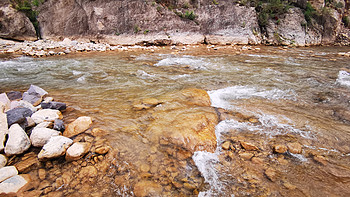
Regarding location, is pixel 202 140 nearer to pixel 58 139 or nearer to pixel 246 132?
pixel 246 132

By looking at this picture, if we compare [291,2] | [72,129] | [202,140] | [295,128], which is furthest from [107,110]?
[291,2]

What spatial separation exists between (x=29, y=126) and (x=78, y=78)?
126 inches

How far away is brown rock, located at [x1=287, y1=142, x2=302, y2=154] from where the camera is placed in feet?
6.79

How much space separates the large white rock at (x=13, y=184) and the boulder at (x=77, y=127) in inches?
28.6

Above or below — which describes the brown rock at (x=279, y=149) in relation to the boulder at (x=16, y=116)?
below

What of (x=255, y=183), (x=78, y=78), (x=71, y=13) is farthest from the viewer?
(x=71, y=13)

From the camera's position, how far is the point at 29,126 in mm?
2377

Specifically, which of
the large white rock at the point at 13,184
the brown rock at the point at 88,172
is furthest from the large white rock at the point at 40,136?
the brown rock at the point at 88,172

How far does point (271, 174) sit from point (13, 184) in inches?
106

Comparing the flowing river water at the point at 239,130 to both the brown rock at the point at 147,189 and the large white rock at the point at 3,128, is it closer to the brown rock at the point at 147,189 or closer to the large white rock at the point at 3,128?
the brown rock at the point at 147,189

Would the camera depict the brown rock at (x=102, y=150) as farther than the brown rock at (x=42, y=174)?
Yes

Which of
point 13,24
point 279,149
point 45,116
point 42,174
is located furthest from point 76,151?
point 13,24

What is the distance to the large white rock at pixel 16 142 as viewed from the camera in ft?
6.29

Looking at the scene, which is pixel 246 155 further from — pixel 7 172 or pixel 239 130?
pixel 7 172
